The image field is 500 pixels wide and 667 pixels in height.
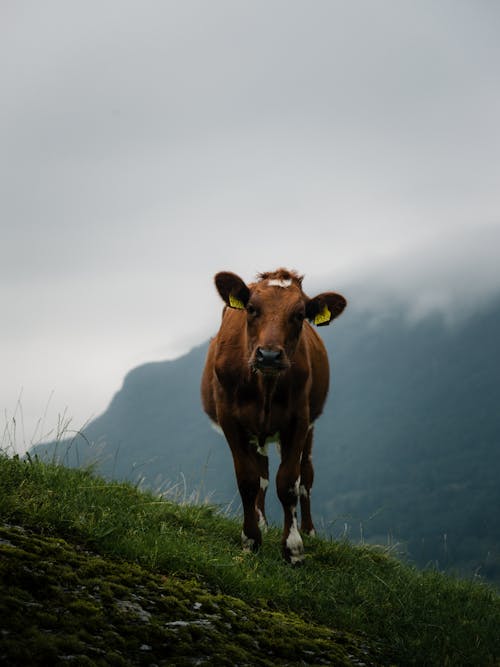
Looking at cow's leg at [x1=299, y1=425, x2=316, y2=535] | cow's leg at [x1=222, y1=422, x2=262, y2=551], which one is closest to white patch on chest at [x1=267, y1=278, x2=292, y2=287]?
cow's leg at [x1=222, y1=422, x2=262, y2=551]

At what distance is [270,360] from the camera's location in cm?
790

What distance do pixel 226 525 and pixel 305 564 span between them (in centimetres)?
136

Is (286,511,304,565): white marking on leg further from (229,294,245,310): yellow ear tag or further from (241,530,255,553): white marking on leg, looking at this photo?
(229,294,245,310): yellow ear tag

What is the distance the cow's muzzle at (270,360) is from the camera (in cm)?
790

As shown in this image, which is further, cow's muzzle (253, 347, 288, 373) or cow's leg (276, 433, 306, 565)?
cow's leg (276, 433, 306, 565)

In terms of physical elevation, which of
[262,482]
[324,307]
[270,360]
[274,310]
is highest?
[324,307]

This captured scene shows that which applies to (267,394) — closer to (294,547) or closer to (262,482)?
(294,547)

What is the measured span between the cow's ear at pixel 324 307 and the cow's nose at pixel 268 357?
1521 millimetres

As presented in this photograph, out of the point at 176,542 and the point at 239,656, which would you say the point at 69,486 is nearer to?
the point at 176,542

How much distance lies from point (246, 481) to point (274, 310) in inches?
84.0

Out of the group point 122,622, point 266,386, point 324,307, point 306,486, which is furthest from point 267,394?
point 122,622

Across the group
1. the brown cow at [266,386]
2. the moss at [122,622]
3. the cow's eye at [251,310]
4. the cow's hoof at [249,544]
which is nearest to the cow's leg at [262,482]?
the brown cow at [266,386]

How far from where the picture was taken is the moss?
3.10 m

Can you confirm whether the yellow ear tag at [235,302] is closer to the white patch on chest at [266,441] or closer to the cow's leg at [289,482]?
the white patch on chest at [266,441]
